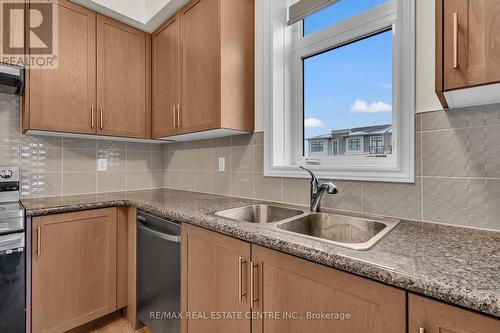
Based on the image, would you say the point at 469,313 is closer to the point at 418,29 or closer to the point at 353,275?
the point at 353,275

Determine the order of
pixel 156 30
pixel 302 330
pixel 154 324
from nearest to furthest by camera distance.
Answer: pixel 302 330 → pixel 154 324 → pixel 156 30

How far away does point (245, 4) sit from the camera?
1.69 m

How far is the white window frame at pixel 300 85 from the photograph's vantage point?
3.68ft

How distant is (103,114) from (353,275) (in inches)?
77.7

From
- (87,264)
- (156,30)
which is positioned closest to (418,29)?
(156,30)

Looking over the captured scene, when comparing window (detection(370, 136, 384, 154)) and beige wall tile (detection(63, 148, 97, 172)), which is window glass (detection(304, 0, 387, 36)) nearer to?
window (detection(370, 136, 384, 154))

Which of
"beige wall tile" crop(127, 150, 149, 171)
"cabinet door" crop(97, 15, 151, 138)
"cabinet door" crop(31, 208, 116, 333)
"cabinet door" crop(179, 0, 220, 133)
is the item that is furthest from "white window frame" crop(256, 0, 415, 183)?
"beige wall tile" crop(127, 150, 149, 171)

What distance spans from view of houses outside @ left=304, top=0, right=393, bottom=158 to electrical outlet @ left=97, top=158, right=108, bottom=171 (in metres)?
1.74

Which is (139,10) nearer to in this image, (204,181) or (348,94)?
(204,181)

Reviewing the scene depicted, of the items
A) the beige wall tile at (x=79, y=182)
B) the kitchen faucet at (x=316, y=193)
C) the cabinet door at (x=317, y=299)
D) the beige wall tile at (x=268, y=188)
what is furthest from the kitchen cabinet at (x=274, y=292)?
the beige wall tile at (x=79, y=182)

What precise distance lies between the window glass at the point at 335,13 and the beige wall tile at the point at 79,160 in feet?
6.46

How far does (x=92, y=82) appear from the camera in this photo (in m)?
1.83

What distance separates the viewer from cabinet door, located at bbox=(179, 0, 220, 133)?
1547 millimetres

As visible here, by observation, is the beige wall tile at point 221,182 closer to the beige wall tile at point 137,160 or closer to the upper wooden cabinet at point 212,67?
the upper wooden cabinet at point 212,67
